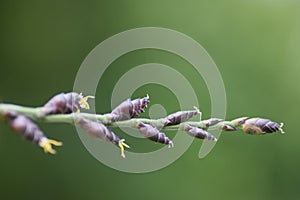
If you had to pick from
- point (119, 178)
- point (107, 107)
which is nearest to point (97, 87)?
point (107, 107)

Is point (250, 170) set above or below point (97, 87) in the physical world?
below

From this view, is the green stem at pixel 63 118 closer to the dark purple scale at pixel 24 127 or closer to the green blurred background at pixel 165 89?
the dark purple scale at pixel 24 127

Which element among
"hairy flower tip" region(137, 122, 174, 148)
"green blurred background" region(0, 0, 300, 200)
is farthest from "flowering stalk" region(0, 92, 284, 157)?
"green blurred background" region(0, 0, 300, 200)

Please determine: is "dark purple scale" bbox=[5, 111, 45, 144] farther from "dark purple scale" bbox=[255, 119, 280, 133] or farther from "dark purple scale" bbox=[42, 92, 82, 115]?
"dark purple scale" bbox=[255, 119, 280, 133]

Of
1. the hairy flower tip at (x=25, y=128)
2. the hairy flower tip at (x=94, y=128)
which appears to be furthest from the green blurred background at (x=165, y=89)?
the hairy flower tip at (x=25, y=128)

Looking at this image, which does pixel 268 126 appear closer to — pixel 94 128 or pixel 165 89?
pixel 94 128

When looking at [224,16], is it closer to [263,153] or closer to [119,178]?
[263,153]
